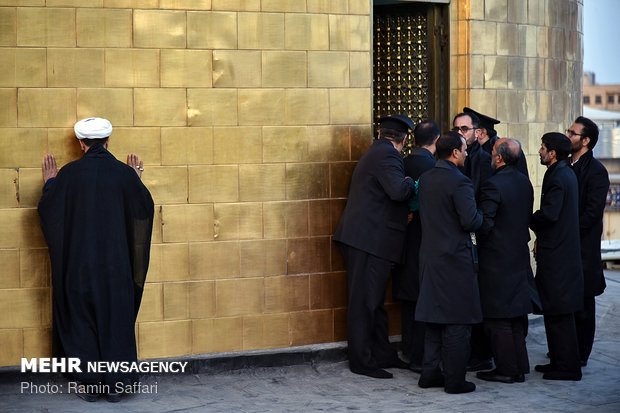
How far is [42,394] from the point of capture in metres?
6.00

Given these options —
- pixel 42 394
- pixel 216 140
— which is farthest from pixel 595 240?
pixel 42 394

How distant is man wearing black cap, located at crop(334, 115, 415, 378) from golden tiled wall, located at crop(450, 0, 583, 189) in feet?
4.48

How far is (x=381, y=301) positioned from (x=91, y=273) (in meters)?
2.20

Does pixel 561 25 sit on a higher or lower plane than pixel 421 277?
higher

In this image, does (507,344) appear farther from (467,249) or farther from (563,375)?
(467,249)

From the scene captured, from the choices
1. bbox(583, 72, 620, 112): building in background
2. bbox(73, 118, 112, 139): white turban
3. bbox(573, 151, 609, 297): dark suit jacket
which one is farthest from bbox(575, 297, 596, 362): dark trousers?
bbox(583, 72, 620, 112): building in background

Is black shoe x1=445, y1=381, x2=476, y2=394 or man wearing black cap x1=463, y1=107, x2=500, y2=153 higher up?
man wearing black cap x1=463, y1=107, x2=500, y2=153

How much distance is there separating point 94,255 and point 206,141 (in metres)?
1.28

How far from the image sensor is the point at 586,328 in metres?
6.90

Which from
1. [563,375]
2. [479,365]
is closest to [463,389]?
[479,365]

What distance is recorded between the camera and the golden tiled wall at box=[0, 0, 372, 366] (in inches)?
244

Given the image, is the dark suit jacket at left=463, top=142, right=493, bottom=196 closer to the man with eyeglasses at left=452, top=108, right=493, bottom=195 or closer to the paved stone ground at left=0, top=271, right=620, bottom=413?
the man with eyeglasses at left=452, top=108, right=493, bottom=195

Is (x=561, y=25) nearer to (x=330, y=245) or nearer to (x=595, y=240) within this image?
(x=595, y=240)

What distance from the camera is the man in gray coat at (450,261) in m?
5.96
